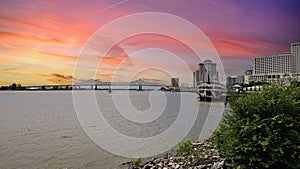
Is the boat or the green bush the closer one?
the green bush

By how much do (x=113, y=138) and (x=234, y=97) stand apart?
1028 centimetres

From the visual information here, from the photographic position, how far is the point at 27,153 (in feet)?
36.0

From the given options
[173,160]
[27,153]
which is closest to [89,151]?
[27,153]

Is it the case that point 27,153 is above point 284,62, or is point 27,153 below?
below

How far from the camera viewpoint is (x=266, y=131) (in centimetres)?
488

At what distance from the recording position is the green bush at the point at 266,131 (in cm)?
475

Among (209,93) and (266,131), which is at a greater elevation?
(266,131)

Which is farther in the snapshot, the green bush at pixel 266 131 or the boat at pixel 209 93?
the boat at pixel 209 93

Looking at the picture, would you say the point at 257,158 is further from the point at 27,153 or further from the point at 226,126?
the point at 27,153

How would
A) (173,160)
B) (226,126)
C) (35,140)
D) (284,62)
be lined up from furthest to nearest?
1. (284,62)
2. (35,140)
3. (173,160)
4. (226,126)

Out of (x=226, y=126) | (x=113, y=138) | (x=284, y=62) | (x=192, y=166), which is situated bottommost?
(x=113, y=138)

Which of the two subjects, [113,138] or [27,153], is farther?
[113,138]

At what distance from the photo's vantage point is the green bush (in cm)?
475

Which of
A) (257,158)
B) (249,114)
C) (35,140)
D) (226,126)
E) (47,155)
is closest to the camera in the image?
(257,158)
